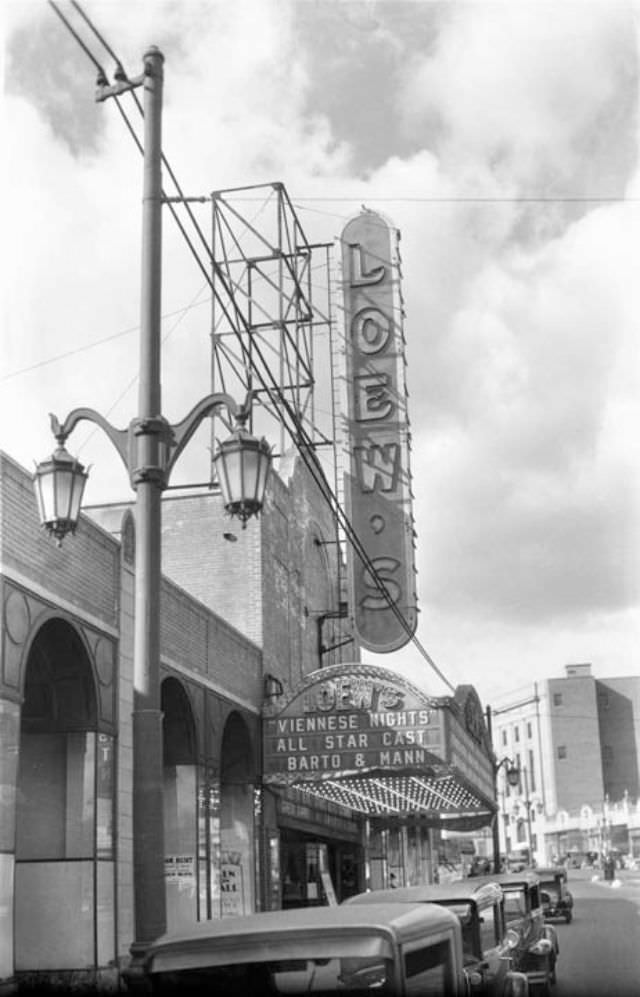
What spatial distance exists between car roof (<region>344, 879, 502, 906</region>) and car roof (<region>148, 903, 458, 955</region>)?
340 cm

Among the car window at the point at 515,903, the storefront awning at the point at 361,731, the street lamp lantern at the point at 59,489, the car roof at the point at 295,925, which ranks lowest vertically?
the car window at the point at 515,903

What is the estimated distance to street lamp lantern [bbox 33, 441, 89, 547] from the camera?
30.7 ft

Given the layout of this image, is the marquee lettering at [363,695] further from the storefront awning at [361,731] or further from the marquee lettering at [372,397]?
the marquee lettering at [372,397]

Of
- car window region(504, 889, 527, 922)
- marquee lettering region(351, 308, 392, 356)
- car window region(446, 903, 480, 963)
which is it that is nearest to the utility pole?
car window region(446, 903, 480, 963)

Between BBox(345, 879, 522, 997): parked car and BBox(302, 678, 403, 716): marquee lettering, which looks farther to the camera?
BBox(302, 678, 403, 716): marquee lettering

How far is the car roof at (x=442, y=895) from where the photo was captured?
9.63 meters

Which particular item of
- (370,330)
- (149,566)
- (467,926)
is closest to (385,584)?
(370,330)

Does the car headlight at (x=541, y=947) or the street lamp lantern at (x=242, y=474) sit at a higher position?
the street lamp lantern at (x=242, y=474)

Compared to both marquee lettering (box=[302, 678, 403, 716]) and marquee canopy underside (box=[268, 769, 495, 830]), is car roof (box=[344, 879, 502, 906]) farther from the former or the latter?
marquee canopy underside (box=[268, 769, 495, 830])

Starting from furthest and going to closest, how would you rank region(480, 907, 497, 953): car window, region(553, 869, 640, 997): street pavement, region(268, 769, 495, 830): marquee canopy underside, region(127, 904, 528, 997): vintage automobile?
region(268, 769, 495, 830): marquee canopy underside → region(553, 869, 640, 997): street pavement → region(480, 907, 497, 953): car window → region(127, 904, 528, 997): vintage automobile

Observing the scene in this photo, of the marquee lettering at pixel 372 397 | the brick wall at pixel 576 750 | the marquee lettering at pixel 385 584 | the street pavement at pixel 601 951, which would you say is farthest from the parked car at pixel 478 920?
the brick wall at pixel 576 750

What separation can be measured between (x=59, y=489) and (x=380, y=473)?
16.6 meters

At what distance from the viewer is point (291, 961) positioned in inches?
219

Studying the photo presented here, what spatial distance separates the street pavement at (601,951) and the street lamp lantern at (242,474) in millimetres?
5440
